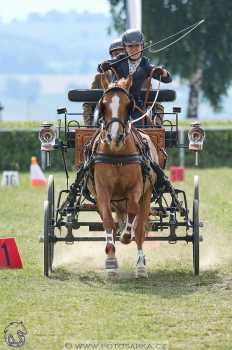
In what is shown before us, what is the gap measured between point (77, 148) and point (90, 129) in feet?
0.78

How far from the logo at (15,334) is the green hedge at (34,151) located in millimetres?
23263

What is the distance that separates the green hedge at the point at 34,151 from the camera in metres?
33.4

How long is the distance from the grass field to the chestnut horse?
1.70 feet

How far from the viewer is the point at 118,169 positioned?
12.5 metres

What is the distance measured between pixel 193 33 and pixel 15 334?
4452 cm

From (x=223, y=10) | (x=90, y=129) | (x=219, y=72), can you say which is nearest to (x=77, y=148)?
(x=90, y=129)

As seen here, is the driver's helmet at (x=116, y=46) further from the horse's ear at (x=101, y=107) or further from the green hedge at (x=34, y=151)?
the green hedge at (x=34, y=151)

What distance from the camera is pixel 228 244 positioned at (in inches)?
635

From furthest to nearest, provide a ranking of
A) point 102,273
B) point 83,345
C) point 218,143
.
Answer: point 218,143, point 102,273, point 83,345

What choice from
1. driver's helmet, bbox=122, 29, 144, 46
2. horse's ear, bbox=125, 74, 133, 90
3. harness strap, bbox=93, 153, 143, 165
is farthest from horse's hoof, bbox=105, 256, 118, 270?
driver's helmet, bbox=122, 29, 144, 46

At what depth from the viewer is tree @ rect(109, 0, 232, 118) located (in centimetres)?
5244

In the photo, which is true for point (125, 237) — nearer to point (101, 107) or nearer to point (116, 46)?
point (101, 107)

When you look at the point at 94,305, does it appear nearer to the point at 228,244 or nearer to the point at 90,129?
the point at 90,129

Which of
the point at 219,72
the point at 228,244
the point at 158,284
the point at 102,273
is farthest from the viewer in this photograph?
the point at 219,72
